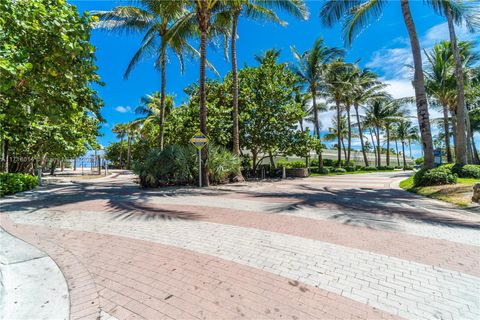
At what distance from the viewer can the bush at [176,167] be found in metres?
12.6

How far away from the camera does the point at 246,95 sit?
1902cm

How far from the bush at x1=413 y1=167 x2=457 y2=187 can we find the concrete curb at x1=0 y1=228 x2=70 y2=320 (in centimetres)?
1325

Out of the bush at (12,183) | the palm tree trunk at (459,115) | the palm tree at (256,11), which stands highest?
the palm tree at (256,11)

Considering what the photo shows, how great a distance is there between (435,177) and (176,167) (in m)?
12.1

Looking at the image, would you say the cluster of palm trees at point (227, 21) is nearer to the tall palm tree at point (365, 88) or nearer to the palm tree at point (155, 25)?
the palm tree at point (155, 25)

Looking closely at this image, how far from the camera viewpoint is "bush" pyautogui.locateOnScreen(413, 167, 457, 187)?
34.3 ft

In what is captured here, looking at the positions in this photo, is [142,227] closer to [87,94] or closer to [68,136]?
[87,94]

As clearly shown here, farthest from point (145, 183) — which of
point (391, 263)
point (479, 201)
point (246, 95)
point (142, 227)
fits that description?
point (479, 201)

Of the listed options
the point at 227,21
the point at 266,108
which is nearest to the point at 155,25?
the point at 227,21

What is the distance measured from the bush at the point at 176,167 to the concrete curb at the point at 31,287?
28.9 ft

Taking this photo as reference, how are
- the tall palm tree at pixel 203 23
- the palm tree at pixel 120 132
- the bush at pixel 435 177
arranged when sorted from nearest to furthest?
the bush at pixel 435 177 < the tall palm tree at pixel 203 23 < the palm tree at pixel 120 132

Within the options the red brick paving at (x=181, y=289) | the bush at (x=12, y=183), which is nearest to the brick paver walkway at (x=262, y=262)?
the red brick paving at (x=181, y=289)

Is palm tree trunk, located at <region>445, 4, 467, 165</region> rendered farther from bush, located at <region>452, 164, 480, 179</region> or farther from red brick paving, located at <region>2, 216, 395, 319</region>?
red brick paving, located at <region>2, 216, 395, 319</region>

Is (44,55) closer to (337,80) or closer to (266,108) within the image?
(266,108)
